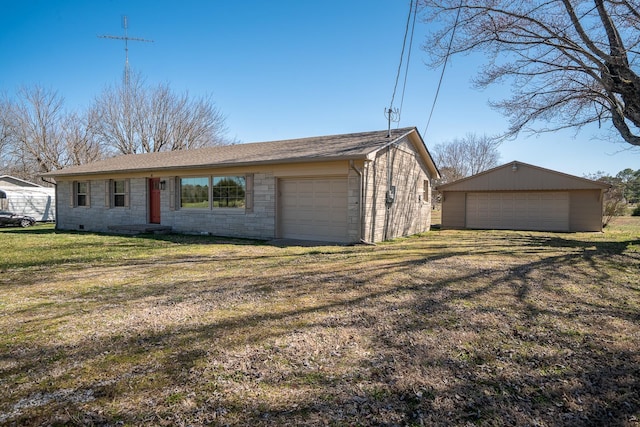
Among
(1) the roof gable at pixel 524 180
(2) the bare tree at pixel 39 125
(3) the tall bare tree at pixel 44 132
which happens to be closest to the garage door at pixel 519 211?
(1) the roof gable at pixel 524 180

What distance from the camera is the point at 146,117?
93.3ft

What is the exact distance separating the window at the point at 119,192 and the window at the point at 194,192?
136 inches

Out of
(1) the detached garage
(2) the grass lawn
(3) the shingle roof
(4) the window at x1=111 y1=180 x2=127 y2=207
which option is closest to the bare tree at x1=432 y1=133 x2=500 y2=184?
(1) the detached garage

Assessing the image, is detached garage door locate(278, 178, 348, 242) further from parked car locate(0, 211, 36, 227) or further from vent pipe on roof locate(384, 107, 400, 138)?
parked car locate(0, 211, 36, 227)

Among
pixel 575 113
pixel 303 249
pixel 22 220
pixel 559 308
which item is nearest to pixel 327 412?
pixel 559 308

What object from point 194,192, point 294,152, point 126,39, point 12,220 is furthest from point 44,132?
point 294,152

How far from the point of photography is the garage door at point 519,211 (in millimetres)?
16719

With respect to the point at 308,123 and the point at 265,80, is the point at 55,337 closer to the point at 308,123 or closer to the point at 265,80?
the point at 265,80

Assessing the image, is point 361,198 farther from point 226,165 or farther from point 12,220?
point 12,220

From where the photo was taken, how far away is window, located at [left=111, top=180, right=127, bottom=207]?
49.8 ft

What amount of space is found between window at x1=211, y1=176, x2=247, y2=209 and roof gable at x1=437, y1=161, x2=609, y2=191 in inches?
468

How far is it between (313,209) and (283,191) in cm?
126

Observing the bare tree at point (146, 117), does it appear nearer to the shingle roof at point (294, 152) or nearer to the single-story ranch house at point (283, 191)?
the single-story ranch house at point (283, 191)

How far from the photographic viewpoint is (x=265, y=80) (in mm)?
17578
